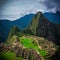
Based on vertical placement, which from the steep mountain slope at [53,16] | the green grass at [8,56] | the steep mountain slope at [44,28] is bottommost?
the green grass at [8,56]

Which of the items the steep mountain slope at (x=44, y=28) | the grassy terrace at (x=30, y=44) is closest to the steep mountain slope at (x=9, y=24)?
the steep mountain slope at (x=44, y=28)

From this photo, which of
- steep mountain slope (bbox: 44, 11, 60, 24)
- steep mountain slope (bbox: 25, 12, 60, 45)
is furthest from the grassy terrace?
steep mountain slope (bbox: 44, 11, 60, 24)

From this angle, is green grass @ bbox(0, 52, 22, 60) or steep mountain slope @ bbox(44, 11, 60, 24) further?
steep mountain slope @ bbox(44, 11, 60, 24)

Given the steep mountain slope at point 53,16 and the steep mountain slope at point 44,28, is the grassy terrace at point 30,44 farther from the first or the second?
the steep mountain slope at point 53,16

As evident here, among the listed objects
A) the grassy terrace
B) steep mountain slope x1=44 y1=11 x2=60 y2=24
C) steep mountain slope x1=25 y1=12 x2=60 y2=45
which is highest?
steep mountain slope x1=44 y1=11 x2=60 y2=24

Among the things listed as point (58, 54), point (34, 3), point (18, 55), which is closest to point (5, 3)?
point (34, 3)

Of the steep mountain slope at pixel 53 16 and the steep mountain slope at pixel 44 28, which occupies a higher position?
the steep mountain slope at pixel 53 16

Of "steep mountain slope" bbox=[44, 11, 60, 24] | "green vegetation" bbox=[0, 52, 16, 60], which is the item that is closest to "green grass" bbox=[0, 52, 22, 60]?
"green vegetation" bbox=[0, 52, 16, 60]

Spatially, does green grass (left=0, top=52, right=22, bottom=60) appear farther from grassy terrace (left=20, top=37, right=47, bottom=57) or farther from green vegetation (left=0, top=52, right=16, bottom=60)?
grassy terrace (left=20, top=37, right=47, bottom=57)

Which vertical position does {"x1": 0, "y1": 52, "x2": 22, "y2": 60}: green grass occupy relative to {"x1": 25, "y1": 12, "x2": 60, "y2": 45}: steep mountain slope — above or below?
below

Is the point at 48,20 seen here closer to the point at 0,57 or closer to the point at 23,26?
the point at 23,26
